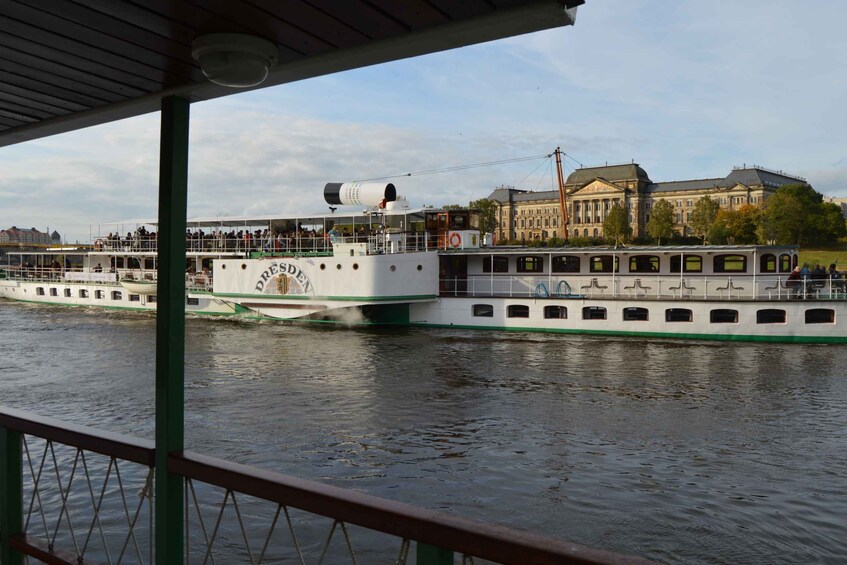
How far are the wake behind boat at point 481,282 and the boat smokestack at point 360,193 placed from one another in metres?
0.08

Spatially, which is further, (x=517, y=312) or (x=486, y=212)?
(x=486, y=212)

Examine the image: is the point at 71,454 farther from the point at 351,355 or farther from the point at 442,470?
the point at 351,355

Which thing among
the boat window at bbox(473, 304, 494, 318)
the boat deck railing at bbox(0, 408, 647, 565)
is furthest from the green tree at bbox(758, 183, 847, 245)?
the boat deck railing at bbox(0, 408, 647, 565)

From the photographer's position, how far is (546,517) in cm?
917

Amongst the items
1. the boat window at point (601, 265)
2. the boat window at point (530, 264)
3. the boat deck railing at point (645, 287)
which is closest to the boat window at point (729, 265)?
the boat deck railing at point (645, 287)

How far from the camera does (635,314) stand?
95.7 ft

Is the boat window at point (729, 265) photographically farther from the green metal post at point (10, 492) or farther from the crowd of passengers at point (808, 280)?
the green metal post at point (10, 492)

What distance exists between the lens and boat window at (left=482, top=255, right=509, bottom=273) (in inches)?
1273

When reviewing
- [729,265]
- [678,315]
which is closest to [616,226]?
[729,265]

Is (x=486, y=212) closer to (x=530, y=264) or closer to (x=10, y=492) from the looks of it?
(x=530, y=264)

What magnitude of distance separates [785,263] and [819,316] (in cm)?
322

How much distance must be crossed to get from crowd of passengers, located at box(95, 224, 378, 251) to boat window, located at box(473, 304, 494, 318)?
6365 millimetres

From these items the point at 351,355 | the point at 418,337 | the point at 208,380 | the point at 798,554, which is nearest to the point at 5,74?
the point at 798,554

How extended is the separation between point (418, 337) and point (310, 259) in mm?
7538
